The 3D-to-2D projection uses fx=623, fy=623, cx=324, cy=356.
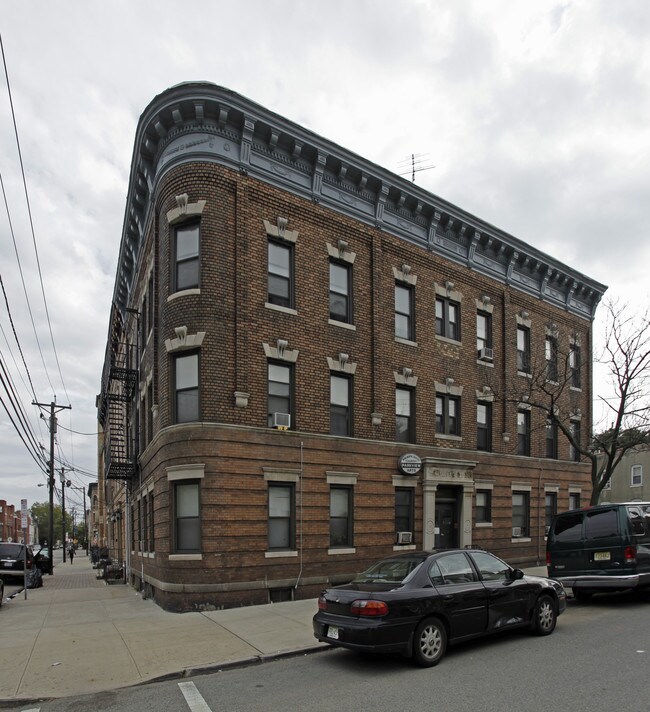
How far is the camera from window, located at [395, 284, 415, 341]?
18.3 m

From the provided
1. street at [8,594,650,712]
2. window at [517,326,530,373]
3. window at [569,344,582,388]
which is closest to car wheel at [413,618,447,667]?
street at [8,594,650,712]

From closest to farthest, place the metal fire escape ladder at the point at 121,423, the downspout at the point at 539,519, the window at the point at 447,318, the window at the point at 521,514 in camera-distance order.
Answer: the window at the point at 447,318 < the metal fire escape ladder at the point at 121,423 < the window at the point at 521,514 < the downspout at the point at 539,519

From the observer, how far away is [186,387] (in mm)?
14375

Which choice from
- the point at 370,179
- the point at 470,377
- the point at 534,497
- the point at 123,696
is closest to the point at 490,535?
the point at 534,497

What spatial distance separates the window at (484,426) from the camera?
20.3m

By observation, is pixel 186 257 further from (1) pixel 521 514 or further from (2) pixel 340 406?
(1) pixel 521 514

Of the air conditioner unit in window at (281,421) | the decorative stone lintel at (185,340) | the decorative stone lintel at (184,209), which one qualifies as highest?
the decorative stone lintel at (184,209)

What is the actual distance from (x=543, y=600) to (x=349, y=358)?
324 inches

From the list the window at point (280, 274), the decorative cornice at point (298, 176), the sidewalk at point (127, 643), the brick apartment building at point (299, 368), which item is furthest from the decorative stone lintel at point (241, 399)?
the decorative cornice at point (298, 176)

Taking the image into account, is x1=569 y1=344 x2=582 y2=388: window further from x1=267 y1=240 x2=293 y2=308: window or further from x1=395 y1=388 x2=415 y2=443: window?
x1=267 y1=240 x2=293 y2=308: window

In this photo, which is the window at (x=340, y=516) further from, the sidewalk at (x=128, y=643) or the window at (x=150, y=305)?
the window at (x=150, y=305)

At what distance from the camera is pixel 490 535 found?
1973 cm

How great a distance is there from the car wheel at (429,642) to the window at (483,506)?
39.1 feet

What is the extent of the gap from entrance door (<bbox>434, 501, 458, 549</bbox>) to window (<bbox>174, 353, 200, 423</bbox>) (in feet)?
27.2
